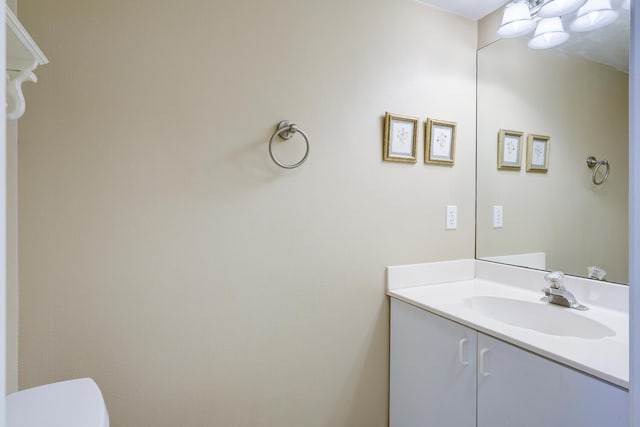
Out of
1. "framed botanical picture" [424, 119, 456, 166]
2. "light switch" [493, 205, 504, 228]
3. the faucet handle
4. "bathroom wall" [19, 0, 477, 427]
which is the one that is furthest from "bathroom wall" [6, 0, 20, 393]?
"light switch" [493, 205, 504, 228]

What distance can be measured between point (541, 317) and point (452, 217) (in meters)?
0.61

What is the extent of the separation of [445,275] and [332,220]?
2.38 feet

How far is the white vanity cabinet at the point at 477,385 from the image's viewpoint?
2.84 ft

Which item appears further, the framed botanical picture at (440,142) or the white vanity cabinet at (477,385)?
the framed botanical picture at (440,142)

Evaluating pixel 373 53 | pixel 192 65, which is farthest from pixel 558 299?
pixel 192 65

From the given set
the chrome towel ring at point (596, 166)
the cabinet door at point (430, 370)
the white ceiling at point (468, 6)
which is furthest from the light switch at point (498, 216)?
the white ceiling at point (468, 6)

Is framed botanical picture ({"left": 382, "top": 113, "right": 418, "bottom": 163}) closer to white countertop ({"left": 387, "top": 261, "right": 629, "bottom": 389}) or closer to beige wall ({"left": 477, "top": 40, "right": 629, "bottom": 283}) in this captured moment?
beige wall ({"left": 477, "top": 40, "right": 629, "bottom": 283})

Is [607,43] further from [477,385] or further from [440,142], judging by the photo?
[477,385]

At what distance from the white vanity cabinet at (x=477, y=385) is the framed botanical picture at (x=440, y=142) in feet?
2.48

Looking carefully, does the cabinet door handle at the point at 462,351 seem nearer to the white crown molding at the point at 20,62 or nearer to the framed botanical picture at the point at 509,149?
the framed botanical picture at the point at 509,149

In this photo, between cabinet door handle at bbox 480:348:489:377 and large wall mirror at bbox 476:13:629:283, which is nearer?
cabinet door handle at bbox 480:348:489:377

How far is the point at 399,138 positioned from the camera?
159 cm

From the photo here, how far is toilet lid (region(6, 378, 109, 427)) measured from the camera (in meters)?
0.76

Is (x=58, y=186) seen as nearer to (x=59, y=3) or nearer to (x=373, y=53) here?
(x=59, y=3)
